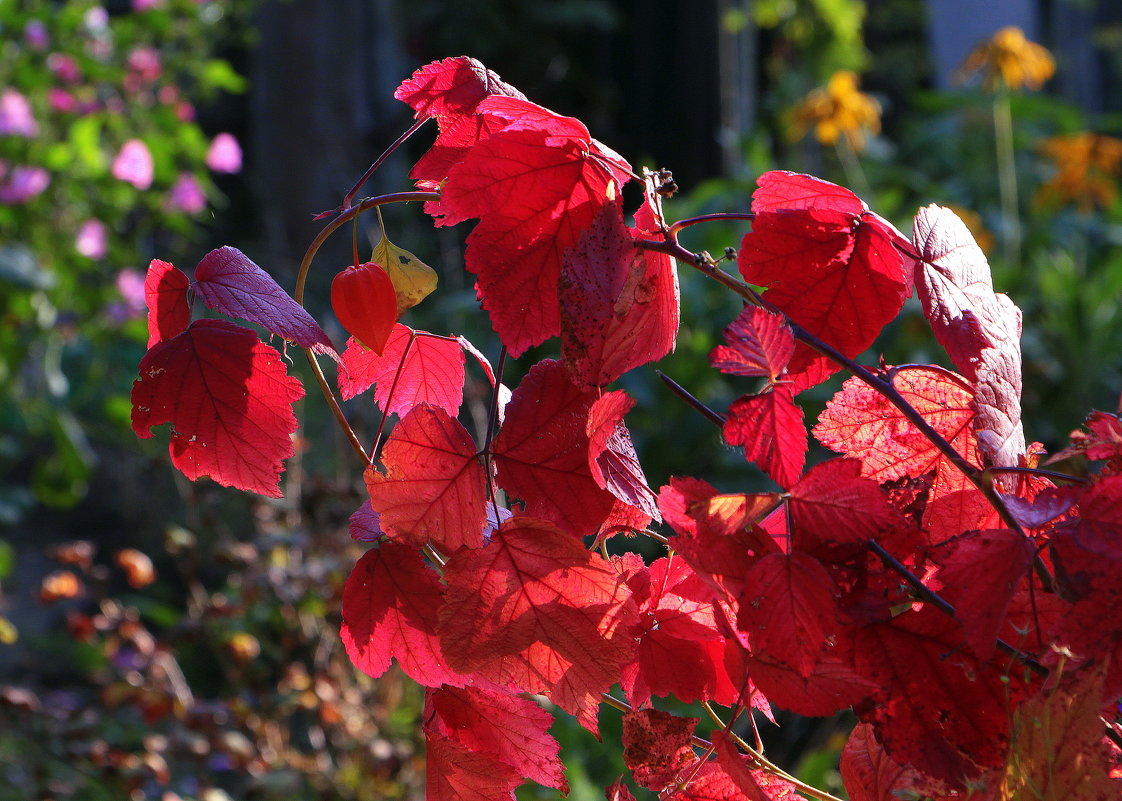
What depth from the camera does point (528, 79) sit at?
616cm

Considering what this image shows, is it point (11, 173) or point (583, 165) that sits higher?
point (583, 165)

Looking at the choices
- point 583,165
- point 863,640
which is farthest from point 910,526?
point 583,165

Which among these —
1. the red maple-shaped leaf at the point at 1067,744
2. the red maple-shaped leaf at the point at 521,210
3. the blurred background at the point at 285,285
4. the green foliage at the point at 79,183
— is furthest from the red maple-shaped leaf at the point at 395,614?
the green foliage at the point at 79,183

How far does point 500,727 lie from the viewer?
1.61 feet

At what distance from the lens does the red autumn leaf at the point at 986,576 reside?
1.14 ft

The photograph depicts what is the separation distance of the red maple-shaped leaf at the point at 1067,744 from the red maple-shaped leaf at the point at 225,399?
0.31 m

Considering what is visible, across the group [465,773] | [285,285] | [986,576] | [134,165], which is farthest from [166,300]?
[285,285]

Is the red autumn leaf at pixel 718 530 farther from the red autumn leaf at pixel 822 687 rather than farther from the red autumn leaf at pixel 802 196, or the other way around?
the red autumn leaf at pixel 802 196

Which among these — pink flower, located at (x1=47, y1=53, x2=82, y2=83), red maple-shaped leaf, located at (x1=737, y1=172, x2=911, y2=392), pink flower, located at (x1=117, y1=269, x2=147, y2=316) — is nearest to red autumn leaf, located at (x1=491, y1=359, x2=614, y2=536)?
red maple-shaped leaf, located at (x1=737, y1=172, x2=911, y2=392)

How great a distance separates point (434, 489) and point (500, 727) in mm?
141

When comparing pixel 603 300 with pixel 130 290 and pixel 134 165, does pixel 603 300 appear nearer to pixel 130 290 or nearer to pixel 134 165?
pixel 134 165

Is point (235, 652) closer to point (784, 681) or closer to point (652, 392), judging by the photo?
point (784, 681)

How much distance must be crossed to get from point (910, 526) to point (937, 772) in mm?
101

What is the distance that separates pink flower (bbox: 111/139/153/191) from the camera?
2666 millimetres
